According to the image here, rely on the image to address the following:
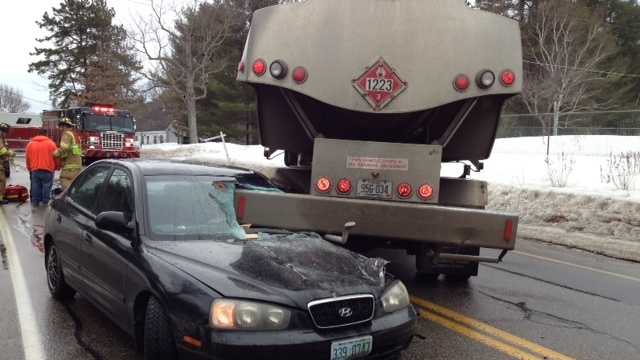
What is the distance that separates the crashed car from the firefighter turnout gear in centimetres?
669

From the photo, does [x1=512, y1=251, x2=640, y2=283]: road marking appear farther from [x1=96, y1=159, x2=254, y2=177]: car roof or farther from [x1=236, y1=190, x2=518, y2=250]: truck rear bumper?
→ [x1=96, y1=159, x2=254, y2=177]: car roof

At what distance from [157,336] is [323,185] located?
252cm

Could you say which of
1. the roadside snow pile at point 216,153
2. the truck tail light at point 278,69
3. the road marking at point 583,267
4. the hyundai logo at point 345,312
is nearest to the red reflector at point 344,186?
the truck tail light at point 278,69

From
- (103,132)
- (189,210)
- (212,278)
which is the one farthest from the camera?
(103,132)

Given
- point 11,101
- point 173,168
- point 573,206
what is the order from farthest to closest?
point 11,101, point 573,206, point 173,168

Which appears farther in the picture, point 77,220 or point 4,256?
point 4,256

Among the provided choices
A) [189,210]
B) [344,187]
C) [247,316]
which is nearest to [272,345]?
[247,316]

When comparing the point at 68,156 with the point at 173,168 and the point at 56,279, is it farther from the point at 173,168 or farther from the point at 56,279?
the point at 173,168

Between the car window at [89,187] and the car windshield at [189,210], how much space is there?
848mm

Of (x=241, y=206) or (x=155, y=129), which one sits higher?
(x=155, y=129)

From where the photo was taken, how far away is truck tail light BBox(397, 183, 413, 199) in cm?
558

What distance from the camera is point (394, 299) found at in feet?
12.2

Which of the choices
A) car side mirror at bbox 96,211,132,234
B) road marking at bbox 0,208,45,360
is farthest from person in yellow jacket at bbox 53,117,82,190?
car side mirror at bbox 96,211,132,234

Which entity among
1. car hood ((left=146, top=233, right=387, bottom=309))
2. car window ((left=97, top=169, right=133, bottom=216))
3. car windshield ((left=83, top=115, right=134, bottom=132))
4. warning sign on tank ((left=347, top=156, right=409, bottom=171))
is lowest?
car hood ((left=146, top=233, right=387, bottom=309))
